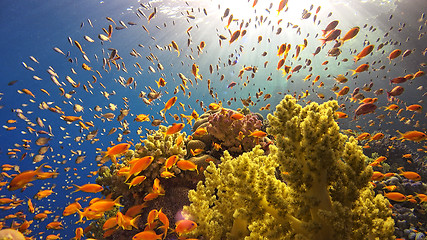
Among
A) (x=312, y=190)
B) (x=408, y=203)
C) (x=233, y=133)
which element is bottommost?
(x=312, y=190)

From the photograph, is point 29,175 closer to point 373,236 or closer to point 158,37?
point 373,236

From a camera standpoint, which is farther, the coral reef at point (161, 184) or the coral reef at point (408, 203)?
the coral reef at point (408, 203)

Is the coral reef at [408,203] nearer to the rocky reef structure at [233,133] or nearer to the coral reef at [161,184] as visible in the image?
the rocky reef structure at [233,133]

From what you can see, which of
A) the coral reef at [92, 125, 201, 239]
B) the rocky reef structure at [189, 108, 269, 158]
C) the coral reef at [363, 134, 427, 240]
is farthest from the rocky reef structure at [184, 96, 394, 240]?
the coral reef at [363, 134, 427, 240]

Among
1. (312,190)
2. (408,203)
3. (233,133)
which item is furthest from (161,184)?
(408,203)

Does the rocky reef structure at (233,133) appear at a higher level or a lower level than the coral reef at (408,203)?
higher

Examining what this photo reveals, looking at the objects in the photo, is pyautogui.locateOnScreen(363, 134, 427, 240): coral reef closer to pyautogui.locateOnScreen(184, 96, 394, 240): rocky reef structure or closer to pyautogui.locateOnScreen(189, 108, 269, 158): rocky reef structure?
pyautogui.locateOnScreen(189, 108, 269, 158): rocky reef structure

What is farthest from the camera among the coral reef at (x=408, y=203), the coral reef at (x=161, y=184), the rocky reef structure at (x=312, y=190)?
the coral reef at (x=408, y=203)

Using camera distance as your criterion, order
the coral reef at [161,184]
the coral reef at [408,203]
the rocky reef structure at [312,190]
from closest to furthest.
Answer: the rocky reef structure at [312,190]
the coral reef at [161,184]
the coral reef at [408,203]

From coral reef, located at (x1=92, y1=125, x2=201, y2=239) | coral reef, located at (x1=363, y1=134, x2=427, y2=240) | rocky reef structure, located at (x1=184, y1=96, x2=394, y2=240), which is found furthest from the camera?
coral reef, located at (x1=363, y1=134, x2=427, y2=240)

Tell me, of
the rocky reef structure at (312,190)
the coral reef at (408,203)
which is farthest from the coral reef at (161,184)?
the coral reef at (408,203)

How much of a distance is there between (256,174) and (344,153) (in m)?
0.97

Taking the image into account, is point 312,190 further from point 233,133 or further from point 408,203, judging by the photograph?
point 408,203

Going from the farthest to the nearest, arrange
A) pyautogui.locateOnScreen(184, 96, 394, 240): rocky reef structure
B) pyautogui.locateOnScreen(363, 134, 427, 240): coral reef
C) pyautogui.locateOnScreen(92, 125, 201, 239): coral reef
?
pyautogui.locateOnScreen(363, 134, 427, 240): coral reef
pyautogui.locateOnScreen(92, 125, 201, 239): coral reef
pyautogui.locateOnScreen(184, 96, 394, 240): rocky reef structure
